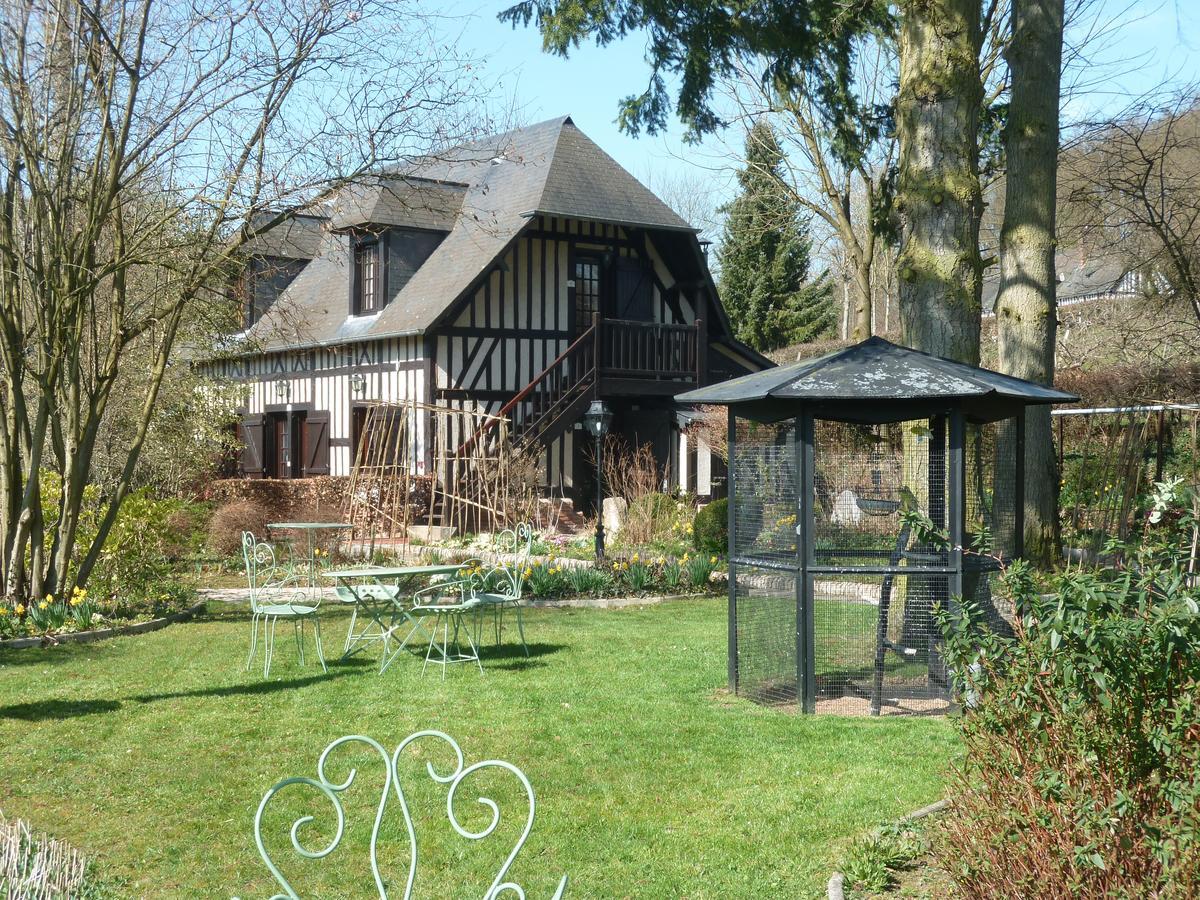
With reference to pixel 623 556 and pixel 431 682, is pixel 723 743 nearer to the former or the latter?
pixel 431 682

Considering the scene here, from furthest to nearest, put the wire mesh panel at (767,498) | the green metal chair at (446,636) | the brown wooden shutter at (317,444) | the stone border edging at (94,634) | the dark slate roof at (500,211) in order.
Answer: the brown wooden shutter at (317,444)
the dark slate roof at (500,211)
the stone border edging at (94,634)
the green metal chair at (446,636)
the wire mesh panel at (767,498)

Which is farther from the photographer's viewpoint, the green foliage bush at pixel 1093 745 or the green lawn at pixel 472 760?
the green lawn at pixel 472 760

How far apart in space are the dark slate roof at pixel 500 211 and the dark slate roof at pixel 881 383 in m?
13.5

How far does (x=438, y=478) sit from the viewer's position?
2059 cm

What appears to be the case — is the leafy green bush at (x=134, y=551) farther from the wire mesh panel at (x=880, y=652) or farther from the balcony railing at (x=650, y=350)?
the balcony railing at (x=650, y=350)

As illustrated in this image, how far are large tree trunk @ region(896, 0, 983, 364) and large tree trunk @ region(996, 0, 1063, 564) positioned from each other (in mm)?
2322

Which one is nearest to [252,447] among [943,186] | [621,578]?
[621,578]

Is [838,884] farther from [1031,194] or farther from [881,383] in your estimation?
[1031,194]

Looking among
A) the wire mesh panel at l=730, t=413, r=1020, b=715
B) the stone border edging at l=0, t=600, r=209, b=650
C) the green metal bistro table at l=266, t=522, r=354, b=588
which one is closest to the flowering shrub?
the green metal bistro table at l=266, t=522, r=354, b=588

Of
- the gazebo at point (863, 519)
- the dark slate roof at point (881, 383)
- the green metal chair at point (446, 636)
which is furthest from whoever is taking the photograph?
the green metal chair at point (446, 636)

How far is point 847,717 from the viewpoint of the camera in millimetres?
7227

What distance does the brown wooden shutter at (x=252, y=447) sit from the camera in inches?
1032

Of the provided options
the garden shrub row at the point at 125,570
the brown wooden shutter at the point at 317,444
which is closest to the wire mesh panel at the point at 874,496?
the garden shrub row at the point at 125,570

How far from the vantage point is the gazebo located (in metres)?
7.04
